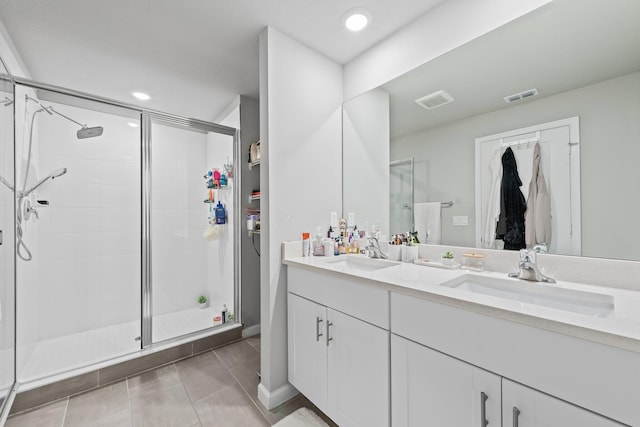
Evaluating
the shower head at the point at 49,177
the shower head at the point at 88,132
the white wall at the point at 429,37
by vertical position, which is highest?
the white wall at the point at 429,37

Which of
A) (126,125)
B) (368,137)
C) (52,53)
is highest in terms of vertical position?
(52,53)

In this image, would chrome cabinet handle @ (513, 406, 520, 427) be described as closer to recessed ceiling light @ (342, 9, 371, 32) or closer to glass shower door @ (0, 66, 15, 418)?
recessed ceiling light @ (342, 9, 371, 32)

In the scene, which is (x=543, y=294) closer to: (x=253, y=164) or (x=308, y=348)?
(x=308, y=348)

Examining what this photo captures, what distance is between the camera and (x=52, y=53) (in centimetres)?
182

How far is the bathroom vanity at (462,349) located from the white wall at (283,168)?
0.59 ft

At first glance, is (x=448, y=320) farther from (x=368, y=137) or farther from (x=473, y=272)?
(x=368, y=137)

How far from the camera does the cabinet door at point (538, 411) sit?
65 centimetres

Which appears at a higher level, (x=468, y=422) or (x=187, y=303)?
(x=468, y=422)

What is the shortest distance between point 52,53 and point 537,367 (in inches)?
124

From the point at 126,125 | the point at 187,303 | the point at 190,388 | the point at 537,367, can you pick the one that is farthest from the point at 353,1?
the point at 187,303

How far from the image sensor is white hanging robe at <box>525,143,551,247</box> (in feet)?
3.85

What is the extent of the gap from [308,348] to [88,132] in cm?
271

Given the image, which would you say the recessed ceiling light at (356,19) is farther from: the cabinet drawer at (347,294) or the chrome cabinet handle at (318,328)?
the chrome cabinet handle at (318,328)

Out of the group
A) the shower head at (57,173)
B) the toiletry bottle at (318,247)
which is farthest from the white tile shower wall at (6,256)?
the toiletry bottle at (318,247)
